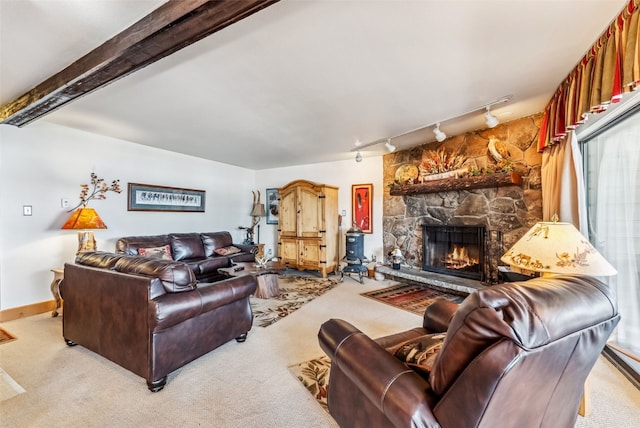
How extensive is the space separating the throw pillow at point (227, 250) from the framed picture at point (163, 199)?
107cm

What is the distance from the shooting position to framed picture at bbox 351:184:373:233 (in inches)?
210

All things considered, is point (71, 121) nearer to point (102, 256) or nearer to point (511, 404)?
point (102, 256)

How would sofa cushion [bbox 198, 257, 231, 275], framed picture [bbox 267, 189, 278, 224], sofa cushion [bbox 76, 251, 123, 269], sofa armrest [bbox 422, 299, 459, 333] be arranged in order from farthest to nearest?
framed picture [bbox 267, 189, 278, 224] < sofa cushion [bbox 198, 257, 231, 275] < sofa cushion [bbox 76, 251, 123, 269] < sofa armrest [bbox 422, 299, 459, 333]

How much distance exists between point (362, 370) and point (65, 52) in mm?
2828

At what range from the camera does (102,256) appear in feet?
7.63

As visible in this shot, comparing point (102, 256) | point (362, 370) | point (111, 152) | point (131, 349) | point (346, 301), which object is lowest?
point (346, 301)

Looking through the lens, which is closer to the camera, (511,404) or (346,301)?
(511,404)

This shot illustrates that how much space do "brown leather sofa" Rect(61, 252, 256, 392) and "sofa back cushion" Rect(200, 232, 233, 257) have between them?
2.35 m

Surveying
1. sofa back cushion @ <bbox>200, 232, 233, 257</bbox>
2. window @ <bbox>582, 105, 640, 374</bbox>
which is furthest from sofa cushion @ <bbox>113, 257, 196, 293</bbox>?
window @ <bbox>582, 105, 640, 374</bbox>

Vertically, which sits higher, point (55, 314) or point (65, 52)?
point (65, 52)

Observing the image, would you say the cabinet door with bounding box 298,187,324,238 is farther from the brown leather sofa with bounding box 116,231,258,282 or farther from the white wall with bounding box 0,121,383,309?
the brown leather sofa with bounding box 116,231,258,282

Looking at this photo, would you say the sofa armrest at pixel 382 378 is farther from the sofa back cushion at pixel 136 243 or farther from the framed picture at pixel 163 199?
the framed picture at pixel 163 199

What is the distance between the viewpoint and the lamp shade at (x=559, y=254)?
1.48 metres

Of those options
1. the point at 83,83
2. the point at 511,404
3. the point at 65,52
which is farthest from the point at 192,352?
the point at 65,52
